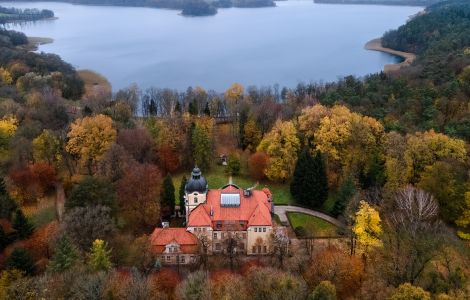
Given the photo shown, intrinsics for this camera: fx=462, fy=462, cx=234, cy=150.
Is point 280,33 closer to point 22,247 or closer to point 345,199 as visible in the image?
point 345,199

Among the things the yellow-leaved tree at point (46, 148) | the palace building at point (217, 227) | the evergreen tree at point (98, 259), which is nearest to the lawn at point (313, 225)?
the palace building at point (217, 227)

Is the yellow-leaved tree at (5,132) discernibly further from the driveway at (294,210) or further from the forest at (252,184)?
the driveway at (294,210)

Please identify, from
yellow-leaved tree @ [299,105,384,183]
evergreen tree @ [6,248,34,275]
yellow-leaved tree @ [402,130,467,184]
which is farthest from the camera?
yellow-leaved tree @ [299,105,384,183]

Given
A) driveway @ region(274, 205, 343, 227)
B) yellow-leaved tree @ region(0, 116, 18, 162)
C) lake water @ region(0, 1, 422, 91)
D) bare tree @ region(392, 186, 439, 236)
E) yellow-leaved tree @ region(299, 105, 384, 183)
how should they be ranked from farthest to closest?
lake water @ region(0, 1, 422, 91) → yellow-leaved tree @ region(0, 116, 18, 162) → yellow-leaved tree @ region(299, 105, 384, 183) → driveway @ region(274, 205, 343, 227) → bare tree @ region(392, 186, 439, 236)

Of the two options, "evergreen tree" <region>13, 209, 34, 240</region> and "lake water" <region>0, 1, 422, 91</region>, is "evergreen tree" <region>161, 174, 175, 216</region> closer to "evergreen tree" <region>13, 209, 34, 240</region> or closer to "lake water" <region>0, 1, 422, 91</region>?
"evergreen tree" <region>13, 209, 34, 240</region>

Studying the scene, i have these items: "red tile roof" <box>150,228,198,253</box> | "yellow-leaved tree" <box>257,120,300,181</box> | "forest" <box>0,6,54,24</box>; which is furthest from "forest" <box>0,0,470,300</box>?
"forest" <box>0,6,54,24</box>

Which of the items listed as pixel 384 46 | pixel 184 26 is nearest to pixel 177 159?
pixel 384 46

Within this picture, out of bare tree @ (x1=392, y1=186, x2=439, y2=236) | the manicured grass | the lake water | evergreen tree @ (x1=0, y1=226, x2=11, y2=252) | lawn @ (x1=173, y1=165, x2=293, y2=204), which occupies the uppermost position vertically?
the lake water

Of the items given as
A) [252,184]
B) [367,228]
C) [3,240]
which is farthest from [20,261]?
[252,184]
